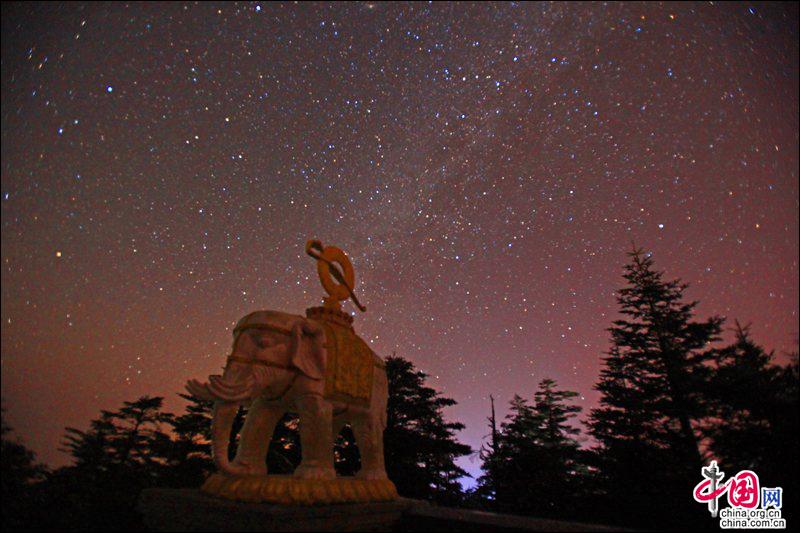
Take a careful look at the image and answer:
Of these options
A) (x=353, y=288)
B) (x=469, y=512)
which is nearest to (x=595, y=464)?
(x=469, y=512)

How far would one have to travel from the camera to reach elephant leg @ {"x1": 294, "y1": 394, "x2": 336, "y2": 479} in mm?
5016

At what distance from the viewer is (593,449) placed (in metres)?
11.0

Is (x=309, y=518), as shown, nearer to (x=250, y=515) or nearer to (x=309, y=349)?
(x=250, y=515)

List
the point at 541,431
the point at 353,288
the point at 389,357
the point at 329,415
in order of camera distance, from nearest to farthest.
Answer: the point at 329,415
the point at 353,288
the point at 389,357
the point at 541,431

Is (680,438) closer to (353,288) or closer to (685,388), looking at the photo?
(685,388)

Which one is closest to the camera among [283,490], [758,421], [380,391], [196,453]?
[283,490]

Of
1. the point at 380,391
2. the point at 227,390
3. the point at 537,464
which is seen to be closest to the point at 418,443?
the point at 537,464

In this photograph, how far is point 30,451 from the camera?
1520cm

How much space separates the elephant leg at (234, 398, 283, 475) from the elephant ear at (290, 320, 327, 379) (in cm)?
92

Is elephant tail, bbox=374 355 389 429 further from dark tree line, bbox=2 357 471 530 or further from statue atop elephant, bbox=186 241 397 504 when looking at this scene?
dark tree line, bbox=2 357 471 530

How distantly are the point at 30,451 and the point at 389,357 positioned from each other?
15.2 m

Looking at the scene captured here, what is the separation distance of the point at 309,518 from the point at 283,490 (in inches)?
17.3

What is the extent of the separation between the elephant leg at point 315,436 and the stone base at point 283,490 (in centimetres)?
30

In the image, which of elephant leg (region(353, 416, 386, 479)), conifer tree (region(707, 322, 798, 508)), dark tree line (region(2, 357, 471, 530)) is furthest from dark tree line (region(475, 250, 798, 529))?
elephant leg (region(353, 416, 386, 479))
